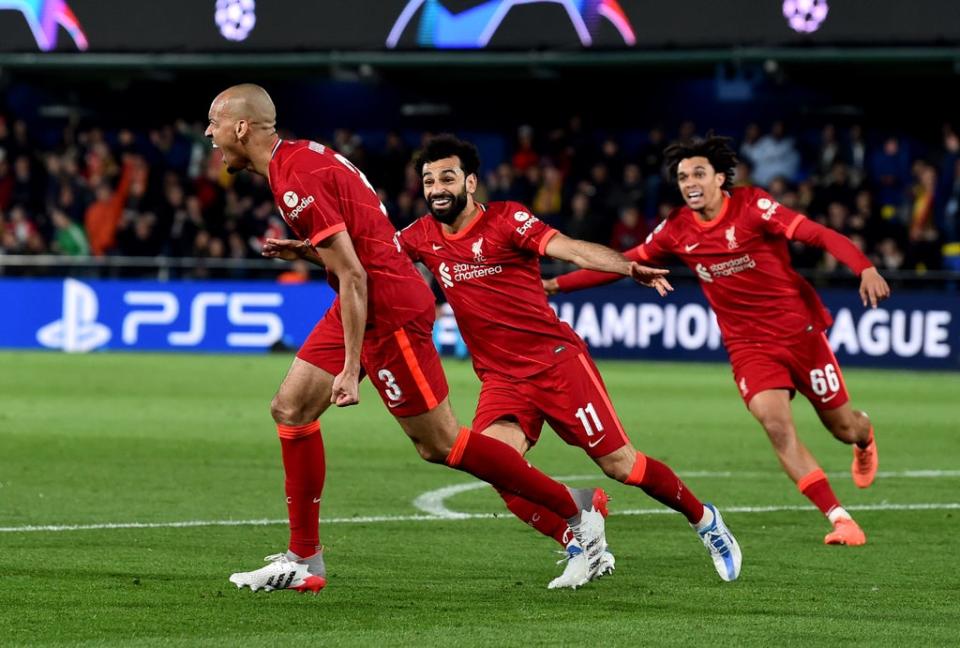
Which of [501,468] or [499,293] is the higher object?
[499,293]

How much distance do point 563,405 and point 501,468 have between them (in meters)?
0.71

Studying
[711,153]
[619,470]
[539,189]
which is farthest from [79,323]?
[619,470]

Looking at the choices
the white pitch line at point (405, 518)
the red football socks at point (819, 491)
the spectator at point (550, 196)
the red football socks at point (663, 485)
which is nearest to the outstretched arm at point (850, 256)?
the red football socks at point (819, 491)

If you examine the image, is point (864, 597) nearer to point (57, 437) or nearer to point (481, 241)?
point (481, 241)

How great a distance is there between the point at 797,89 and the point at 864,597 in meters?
22.2

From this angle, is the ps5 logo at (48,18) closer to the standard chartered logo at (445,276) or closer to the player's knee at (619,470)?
the standard chartered logo at (445,276)

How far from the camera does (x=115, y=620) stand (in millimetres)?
5992

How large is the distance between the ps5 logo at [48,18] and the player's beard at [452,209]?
64.8 ft

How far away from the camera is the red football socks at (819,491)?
8648mm

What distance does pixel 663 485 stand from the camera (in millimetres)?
7324

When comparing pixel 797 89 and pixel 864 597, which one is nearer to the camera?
pixel 864 597

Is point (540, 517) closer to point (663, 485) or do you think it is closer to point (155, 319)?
point (663, 485)

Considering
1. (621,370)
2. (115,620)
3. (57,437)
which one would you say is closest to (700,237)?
(115,620)

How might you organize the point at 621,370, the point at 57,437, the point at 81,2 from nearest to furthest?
the point at 57,437, the point at 621,370, the point at 81,2
